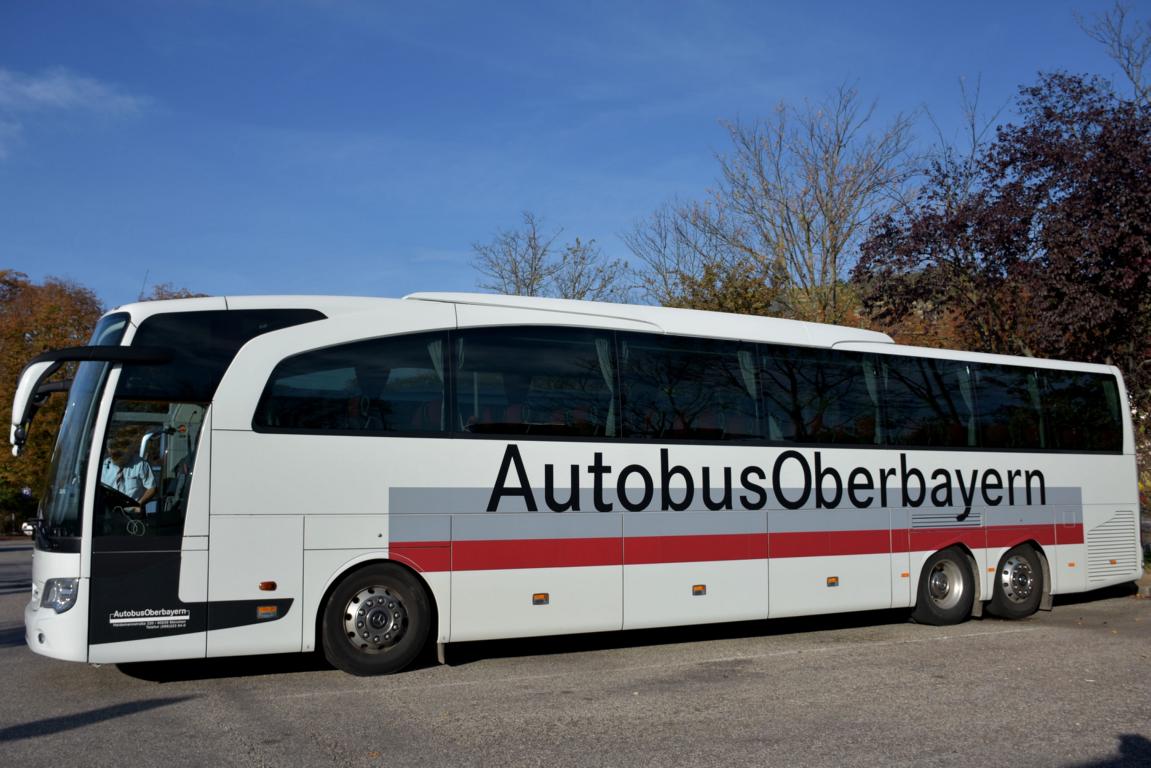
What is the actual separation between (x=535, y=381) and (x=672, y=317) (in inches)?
75.4

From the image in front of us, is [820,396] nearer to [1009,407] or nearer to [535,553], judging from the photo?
[1009,407]

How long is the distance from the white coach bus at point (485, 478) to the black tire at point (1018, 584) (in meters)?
0.05

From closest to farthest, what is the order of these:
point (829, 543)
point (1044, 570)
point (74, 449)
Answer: point (74, 449) → point (829, 543) → point (1044, 570)

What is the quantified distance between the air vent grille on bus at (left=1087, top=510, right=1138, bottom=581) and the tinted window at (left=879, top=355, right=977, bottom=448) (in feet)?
9.53

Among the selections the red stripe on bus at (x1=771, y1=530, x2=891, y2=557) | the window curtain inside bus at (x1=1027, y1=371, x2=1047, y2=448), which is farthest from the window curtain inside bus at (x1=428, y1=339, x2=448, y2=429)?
the window curtain inside bus at (x1=1027, y1=371, x2=1047, y2=448)

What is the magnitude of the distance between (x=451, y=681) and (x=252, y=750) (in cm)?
261

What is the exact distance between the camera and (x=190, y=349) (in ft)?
28.3

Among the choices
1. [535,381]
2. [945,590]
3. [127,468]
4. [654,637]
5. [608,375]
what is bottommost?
[654,637]

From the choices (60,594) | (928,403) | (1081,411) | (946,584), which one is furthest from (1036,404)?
(60,594)

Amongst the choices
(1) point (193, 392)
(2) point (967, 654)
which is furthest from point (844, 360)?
(1) point (193, 392)

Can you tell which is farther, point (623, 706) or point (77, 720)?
point (623, 706)

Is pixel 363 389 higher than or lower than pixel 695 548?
higher

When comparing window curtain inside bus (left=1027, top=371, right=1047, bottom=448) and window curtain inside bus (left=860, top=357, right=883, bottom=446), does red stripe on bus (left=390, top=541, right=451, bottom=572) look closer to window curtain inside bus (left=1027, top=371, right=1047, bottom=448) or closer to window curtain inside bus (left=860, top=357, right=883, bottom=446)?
window curtain inside bus (left=860, top=357, right=883, bottom=446)

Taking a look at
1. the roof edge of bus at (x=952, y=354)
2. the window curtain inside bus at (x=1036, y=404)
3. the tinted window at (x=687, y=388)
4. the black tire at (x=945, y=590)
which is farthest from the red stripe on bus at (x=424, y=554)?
the window curtain inside bus at (x=1036, y=404)
